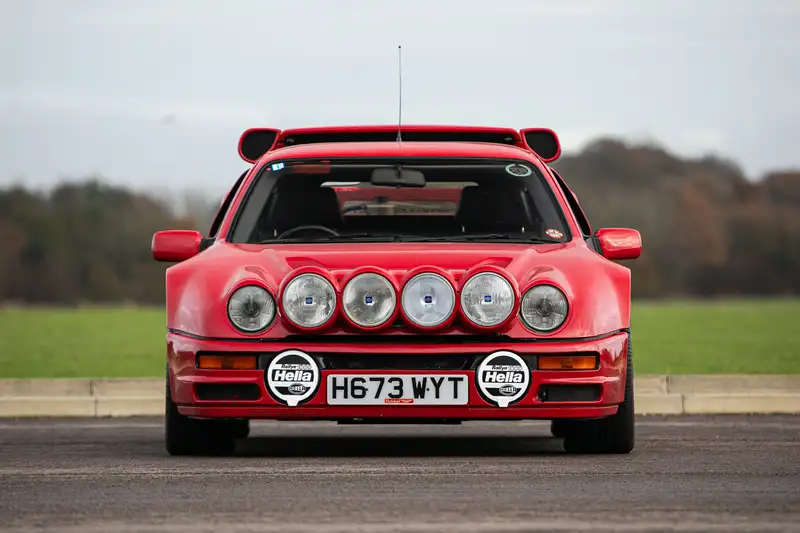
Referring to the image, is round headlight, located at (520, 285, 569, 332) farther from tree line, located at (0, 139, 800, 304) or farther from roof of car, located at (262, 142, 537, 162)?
tree line, located at (0, 139, 800, 304)

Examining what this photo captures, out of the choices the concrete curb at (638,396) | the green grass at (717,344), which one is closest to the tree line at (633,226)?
the green grass at (717,344)

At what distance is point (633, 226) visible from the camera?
83.2 metres

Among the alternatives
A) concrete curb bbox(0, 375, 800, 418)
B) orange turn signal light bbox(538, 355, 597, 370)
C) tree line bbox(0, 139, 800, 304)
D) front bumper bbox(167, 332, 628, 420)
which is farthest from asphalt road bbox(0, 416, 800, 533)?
tree line bbox(0, 139, 800, 304)

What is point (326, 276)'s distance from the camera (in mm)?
7395

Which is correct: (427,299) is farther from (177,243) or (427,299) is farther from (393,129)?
(393,129)

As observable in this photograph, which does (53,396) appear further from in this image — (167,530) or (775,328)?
(775,328)

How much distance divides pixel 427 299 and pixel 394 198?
1591 mm

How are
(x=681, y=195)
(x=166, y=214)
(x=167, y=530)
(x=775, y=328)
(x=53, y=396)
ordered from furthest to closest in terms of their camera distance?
1. (x=681, y=195)
2. (x=166, y=214)
3. (x=775, y=328)
4. (x=53, y=396)
5. (x=167, y=530)

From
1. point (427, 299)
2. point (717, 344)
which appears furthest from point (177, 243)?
point (717, 344)

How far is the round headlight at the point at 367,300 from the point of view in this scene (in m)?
7.38

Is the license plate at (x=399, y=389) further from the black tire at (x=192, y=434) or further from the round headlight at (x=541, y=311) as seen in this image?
the black tire at (x=192, y=434)

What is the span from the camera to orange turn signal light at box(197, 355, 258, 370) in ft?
24.6

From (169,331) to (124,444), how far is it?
1528 millimetres

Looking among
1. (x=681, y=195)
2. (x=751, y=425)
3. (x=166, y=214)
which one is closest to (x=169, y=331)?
(x=751, y=425)
